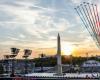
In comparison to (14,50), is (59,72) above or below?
below

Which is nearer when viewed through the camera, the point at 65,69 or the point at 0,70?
the point at 0,70

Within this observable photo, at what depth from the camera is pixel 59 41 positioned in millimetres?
100500

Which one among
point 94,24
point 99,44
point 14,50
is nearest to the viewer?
point 94,24

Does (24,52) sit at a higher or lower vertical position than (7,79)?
higher

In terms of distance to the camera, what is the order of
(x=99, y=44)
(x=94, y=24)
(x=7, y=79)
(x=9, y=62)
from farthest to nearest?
(x=9, y=62) < (x=7, y=79) < (x=99, y=44) < (x=94, y=24)

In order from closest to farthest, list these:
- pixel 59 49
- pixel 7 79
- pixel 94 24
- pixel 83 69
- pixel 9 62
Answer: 1. pixel 94 24
2. pixel 7 79
3. pixel 59 49
4. pixel 83 69
5. pixel 9 62

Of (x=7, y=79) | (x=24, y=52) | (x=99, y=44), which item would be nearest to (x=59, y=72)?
(x=7, y=79)

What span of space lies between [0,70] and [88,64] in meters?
44.3

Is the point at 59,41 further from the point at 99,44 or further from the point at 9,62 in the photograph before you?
the point at 9,62

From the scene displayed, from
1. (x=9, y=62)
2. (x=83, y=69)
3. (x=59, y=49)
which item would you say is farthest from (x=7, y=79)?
(x=9, y=62)

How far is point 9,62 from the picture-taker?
192 metres

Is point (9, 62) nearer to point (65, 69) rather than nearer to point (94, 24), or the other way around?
point (65, 69)

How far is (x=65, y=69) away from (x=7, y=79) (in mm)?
79716

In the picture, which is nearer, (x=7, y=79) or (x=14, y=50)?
(x=7, y=79)
